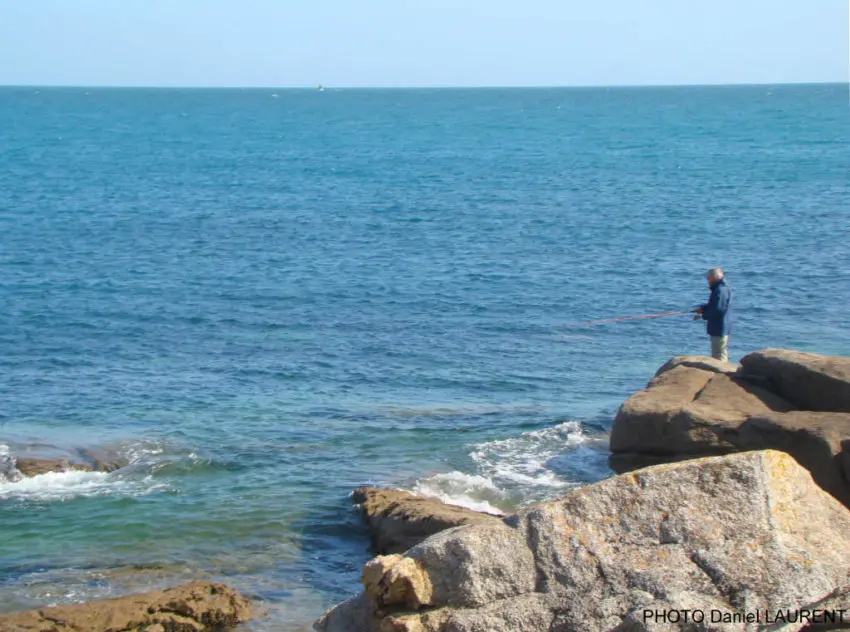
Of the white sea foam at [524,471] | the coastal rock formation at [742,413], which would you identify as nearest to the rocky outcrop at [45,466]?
the white sea foam at [524,471]

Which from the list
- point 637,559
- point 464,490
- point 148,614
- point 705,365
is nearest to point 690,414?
point 705,365

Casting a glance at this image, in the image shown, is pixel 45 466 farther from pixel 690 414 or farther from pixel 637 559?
pixel 637 559

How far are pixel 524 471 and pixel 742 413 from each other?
3753mm

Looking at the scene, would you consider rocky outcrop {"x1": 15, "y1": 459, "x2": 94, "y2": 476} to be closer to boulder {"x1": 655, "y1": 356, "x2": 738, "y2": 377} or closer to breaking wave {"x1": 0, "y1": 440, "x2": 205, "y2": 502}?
breaking wave {"x1": 0, "y1": 440, "x2": 205, "y2": 502}

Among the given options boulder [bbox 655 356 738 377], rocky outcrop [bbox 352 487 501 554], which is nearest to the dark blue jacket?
boulder [bbox 655 356 738 377]

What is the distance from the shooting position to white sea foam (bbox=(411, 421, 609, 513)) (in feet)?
54.0

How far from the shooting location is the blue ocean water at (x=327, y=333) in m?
15.6

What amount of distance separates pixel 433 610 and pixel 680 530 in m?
2.12

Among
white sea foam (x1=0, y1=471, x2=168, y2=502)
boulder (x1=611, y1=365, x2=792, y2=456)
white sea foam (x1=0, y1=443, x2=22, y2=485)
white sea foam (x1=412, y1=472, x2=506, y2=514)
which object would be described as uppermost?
boulder (x1=611, y1=365, x2=792, y2=456)

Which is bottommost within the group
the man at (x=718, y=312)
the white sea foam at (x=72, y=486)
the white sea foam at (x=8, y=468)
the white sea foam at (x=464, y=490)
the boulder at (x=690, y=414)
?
the white sea foam at (x=72, y=486)

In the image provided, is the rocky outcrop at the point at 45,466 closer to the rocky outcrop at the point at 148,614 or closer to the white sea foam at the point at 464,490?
the white sea foam at the point at 464,490

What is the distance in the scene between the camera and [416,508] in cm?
1426

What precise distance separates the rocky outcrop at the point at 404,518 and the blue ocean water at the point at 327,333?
0.39 meters

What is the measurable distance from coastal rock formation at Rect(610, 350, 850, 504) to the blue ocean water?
162cm
